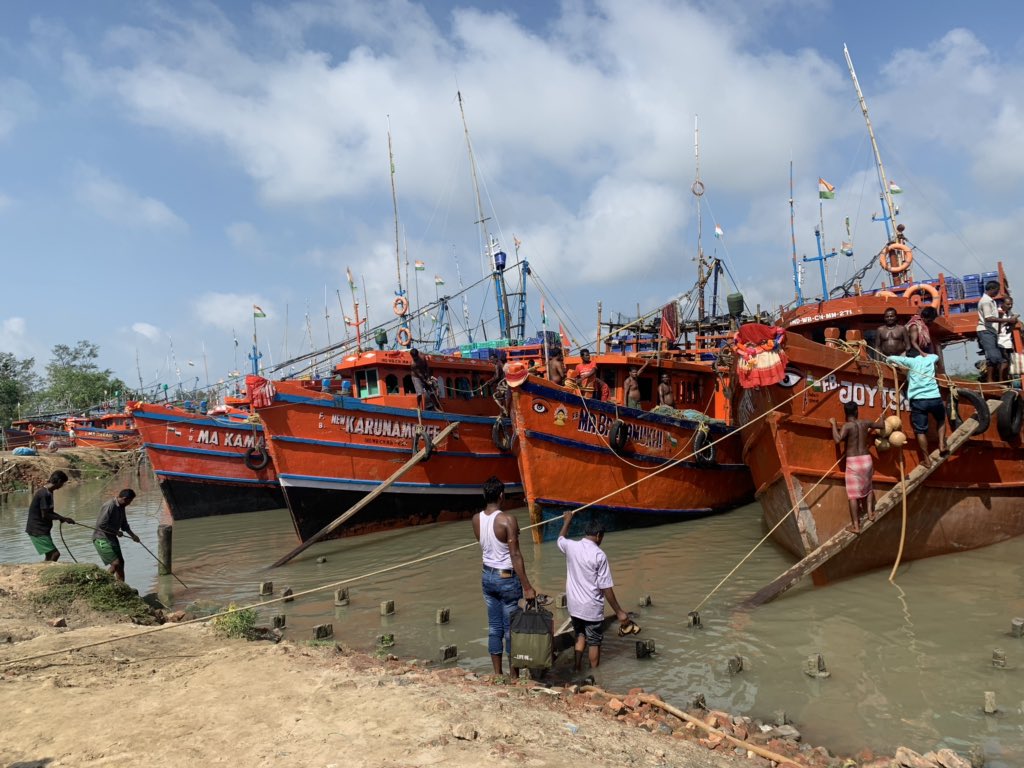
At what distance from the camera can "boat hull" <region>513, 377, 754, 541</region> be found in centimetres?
1104

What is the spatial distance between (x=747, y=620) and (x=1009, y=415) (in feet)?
Answer: 15.4

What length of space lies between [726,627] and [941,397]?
4.05 meters

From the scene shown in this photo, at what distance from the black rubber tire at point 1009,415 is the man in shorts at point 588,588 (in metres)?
6.32

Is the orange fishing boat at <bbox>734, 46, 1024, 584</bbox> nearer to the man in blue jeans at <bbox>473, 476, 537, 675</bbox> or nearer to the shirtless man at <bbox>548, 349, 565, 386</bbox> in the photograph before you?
the shirtless man at <bbox>548, 349, 565, 386</bbox>

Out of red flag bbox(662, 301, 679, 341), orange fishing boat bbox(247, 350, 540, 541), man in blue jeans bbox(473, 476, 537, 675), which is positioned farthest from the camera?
red flag bbox(662, 301, 679, 341)

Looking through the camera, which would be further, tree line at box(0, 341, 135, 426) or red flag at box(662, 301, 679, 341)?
tree line at box(0, 341, 135, 426)

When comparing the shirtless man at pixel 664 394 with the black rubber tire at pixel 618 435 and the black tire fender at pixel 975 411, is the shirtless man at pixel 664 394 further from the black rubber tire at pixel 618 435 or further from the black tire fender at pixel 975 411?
the black tire fender at pixel 975 411

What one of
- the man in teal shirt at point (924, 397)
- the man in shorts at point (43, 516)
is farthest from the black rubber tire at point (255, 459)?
the man in teal shirt at point (924, 397)

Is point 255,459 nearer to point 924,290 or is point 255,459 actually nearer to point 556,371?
point 556,371

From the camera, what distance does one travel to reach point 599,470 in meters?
11.6

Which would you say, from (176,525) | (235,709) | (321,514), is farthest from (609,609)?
(176,525)

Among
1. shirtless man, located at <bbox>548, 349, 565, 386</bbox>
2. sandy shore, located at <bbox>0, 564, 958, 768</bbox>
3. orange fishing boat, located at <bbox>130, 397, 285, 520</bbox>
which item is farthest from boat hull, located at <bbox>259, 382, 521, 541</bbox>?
sandy shore, located at <bbox>0, 564, 958, 768</bbox>

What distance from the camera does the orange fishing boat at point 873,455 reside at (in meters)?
8.17

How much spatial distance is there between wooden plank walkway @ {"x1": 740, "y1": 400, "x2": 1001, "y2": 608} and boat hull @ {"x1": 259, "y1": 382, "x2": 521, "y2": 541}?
747 cm
